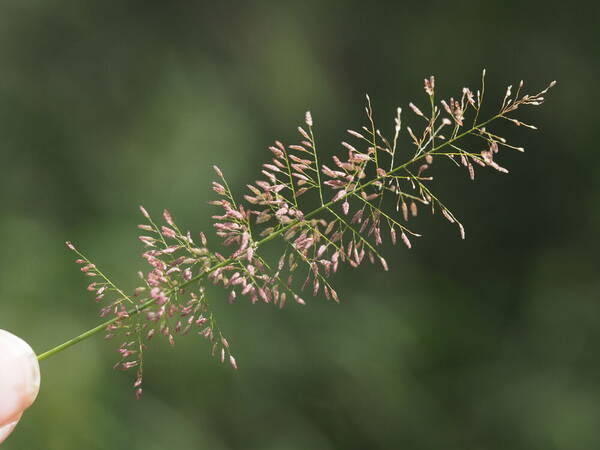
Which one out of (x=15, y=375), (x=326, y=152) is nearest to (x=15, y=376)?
(x=15, y=375)

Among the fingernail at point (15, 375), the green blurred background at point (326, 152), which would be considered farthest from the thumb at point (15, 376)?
the green blurred background at point (326, 152)

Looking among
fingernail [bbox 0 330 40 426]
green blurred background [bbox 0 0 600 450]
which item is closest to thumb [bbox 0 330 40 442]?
fingernail [bbox 0 330 40 426]

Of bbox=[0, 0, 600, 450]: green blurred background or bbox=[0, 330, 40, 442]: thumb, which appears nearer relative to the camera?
bbox=[0, 330, 40, 442]: thumb

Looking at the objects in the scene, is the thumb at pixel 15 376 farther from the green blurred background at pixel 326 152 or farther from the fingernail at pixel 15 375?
the green blurred background at pixel 326 152

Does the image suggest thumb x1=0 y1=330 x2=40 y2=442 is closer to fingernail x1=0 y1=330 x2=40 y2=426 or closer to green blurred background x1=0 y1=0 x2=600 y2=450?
fingernail x1=0 y1=330 x2=40 y2=426

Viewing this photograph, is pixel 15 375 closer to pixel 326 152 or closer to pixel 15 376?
pixel 15 376

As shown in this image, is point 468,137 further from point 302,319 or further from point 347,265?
point 302,319

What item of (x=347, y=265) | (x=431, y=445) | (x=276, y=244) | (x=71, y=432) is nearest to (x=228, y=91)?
(x=276, y=244)
